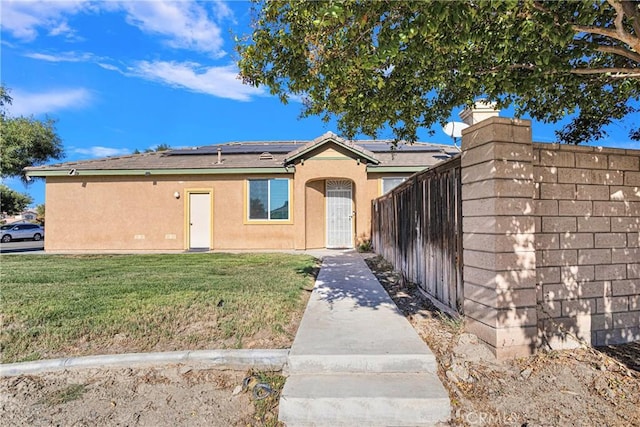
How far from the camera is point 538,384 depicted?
2920 millimetres

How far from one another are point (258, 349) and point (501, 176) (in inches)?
118

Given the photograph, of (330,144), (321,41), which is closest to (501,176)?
(321,41)

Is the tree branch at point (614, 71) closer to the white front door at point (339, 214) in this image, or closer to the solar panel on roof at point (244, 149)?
the white front door at point (339, 214)

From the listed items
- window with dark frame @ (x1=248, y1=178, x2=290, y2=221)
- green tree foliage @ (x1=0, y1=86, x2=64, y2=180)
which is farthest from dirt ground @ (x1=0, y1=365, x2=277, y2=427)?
green tree foliage @ (x1=0, y1=86, x2=64, y2=180)

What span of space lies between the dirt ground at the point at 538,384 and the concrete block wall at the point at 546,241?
17cm

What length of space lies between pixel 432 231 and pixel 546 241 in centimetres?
170

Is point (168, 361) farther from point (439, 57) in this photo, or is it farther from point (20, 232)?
point (20, 232)

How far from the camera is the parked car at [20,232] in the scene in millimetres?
24252

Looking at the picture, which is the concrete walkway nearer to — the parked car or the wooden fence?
the wooden fence

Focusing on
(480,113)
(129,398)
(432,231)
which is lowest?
(129,398)

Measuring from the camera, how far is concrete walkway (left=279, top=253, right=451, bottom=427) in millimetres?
2602

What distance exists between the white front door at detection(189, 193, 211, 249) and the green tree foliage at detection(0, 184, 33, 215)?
2520cm

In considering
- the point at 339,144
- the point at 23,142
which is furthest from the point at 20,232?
the point at 339,144

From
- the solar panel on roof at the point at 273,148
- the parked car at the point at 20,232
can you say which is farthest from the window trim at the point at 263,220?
the parked car at the point at 20,232
